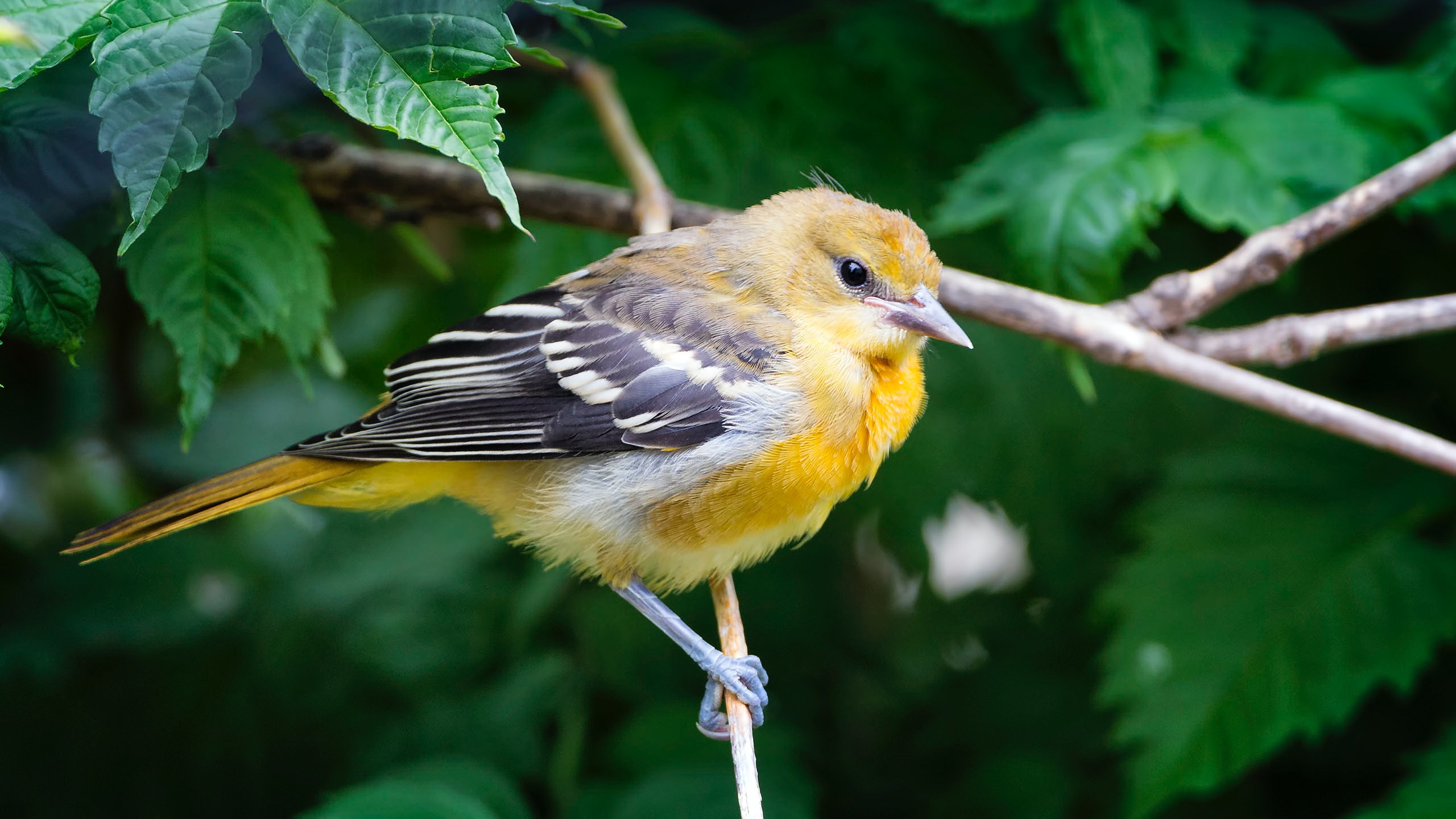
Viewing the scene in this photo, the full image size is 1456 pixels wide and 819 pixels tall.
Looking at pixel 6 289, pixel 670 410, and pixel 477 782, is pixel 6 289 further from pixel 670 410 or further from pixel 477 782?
pixel 477 782

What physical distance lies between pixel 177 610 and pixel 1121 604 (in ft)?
9.15

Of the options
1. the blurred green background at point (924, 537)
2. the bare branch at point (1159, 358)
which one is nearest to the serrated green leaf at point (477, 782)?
the blurred green background at point (924, 537)

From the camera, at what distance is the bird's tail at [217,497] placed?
2.05 m

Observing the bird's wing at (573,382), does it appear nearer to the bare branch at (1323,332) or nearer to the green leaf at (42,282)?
the green leaf at (42,282)

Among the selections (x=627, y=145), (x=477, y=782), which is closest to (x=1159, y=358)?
(x=627, y=145)

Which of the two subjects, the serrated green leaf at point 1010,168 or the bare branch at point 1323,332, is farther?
the serrated green leaf at point 1010,168

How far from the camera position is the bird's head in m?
2.24

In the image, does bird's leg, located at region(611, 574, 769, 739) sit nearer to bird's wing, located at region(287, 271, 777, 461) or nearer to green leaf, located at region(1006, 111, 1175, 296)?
bird's wing, located at region(287, 271, 777, 461)

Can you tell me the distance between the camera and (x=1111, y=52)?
261 cm

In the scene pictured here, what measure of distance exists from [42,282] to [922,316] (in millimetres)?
1573

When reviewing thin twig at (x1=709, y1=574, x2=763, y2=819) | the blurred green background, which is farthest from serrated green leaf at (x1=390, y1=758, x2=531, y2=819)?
thin twig at (x1=709, y1=574, x2=763, y2=819)

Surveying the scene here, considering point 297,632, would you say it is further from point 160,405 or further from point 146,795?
point 160,405

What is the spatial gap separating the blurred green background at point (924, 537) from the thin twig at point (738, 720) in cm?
74

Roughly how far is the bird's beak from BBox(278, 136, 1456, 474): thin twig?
0.25 meters
